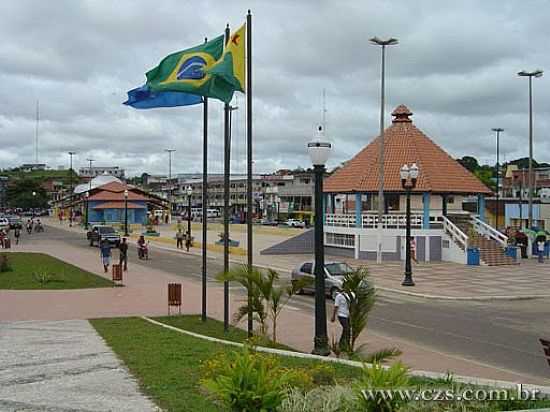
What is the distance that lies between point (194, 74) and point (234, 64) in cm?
108

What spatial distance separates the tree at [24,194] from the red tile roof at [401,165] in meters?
124

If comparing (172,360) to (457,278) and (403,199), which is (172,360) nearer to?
(457,278)

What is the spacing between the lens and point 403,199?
47.8 metres

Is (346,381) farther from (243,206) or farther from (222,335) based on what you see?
(243,206)

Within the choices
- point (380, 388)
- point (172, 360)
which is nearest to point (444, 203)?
point (172, 360)

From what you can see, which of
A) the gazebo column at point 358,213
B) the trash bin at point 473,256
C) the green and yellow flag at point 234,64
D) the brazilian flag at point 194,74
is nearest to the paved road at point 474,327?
the green and yellow flag at point 234,64

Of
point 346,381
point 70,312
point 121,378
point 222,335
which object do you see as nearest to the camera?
point 346,381

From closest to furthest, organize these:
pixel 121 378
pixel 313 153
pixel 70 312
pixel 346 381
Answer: pixel 346 381, pixel 121 378, pixel 313 153, pixel 70 312

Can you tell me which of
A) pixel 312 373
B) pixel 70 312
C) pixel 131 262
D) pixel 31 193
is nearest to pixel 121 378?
pixel 312 373

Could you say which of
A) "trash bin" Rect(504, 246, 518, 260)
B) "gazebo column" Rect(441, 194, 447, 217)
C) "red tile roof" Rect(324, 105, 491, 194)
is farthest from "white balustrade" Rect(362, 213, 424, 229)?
"trash bin" Rect(504, 246, 518, 260)

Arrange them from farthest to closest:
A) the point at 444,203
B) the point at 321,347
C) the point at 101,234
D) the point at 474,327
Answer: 1. the point at 101,234
2. the point at 444,203
3. the point at 474,327
4. the point at 321,347

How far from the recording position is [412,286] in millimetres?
28578

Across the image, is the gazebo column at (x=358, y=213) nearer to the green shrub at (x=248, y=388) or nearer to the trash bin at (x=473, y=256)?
the trash bin at (x=473, y=256)

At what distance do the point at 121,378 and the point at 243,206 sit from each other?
138 m
